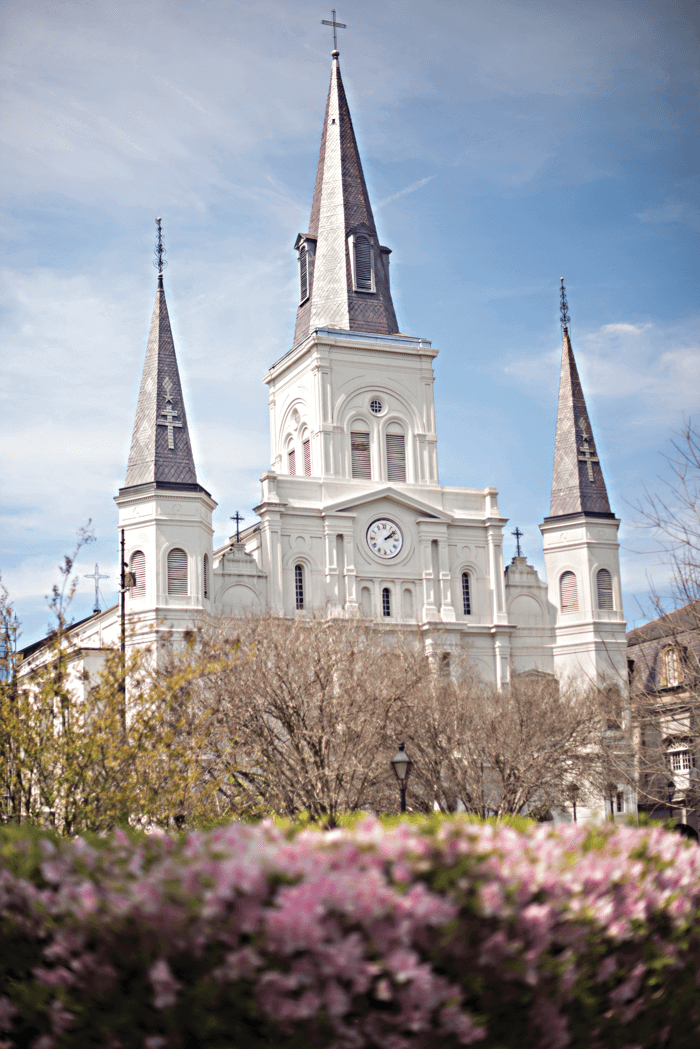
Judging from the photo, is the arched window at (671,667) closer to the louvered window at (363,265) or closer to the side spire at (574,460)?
the side spire at (574,460)

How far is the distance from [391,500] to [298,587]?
6630 mm

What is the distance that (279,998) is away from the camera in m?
6.73

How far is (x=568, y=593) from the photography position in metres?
63.2

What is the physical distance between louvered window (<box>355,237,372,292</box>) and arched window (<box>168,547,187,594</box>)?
64.2 feet

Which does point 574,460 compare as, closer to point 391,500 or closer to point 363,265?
point 391,500

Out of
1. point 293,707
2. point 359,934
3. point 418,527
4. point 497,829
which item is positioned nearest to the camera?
point 359,934

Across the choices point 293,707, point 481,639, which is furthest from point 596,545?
point 293,707

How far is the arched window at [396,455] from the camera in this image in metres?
61.6

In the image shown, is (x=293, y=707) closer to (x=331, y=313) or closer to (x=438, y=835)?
(x=438, y=835)

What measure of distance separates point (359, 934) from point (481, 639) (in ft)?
177

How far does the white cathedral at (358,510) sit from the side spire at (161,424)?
0.09 metres

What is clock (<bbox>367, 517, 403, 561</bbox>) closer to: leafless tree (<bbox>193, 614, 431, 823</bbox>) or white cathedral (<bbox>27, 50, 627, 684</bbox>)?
white cathedral (<bbox>27, 50, 627, 684</bbox>)

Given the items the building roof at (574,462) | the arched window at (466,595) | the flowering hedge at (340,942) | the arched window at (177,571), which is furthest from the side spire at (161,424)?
the flowering hedge at (340,942)

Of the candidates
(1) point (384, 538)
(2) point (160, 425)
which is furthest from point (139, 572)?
(1) point (384, 538)
